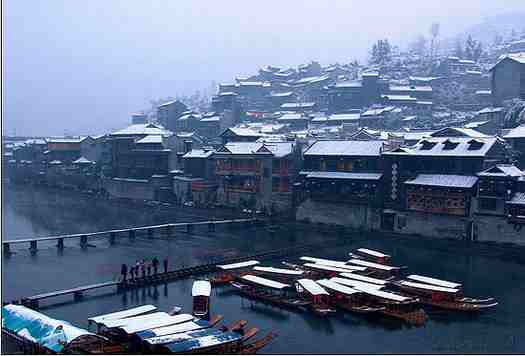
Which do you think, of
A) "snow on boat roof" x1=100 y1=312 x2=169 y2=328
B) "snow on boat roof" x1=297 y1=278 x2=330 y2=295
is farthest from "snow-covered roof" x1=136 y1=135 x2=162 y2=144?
"snow on boat roof" x1=100 y1=312 x2=169 y2=328

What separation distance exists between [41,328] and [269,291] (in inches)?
510

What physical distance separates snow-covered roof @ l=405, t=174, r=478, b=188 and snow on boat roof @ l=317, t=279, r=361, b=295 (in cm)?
1747

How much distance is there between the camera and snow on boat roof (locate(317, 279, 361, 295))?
1098 inches

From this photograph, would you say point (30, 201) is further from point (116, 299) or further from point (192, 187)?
point (116, 299)

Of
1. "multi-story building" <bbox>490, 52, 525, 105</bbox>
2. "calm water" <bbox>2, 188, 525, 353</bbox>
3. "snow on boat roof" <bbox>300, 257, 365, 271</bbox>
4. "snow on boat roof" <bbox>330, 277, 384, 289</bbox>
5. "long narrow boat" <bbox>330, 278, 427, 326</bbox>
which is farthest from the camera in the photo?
"multi-story building" <bbox>490, 52, 525, 105</bbox>

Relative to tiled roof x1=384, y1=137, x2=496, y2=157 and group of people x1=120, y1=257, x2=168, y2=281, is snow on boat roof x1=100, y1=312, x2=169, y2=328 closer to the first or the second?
group of people x1=120, y1=257, x2=168, y2=281

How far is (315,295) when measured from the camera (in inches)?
1078

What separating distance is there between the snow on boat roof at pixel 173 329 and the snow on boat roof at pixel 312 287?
24.6 feet

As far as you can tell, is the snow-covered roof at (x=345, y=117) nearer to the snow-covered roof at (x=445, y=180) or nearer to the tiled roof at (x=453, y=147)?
the tiled roof at (x=453, y=147)

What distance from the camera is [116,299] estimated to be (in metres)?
28.4

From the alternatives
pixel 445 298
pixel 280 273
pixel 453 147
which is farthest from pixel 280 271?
pixel 453 147

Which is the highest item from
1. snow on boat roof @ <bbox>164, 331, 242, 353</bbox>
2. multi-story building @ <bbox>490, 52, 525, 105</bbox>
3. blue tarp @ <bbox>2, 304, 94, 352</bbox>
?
multi-story building @ <bbox>490, 52, 525, 105</bbox>

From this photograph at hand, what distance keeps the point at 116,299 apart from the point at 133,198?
4480 cm

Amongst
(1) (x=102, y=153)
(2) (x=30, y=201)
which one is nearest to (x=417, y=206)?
(2) (x=30, y=201)
